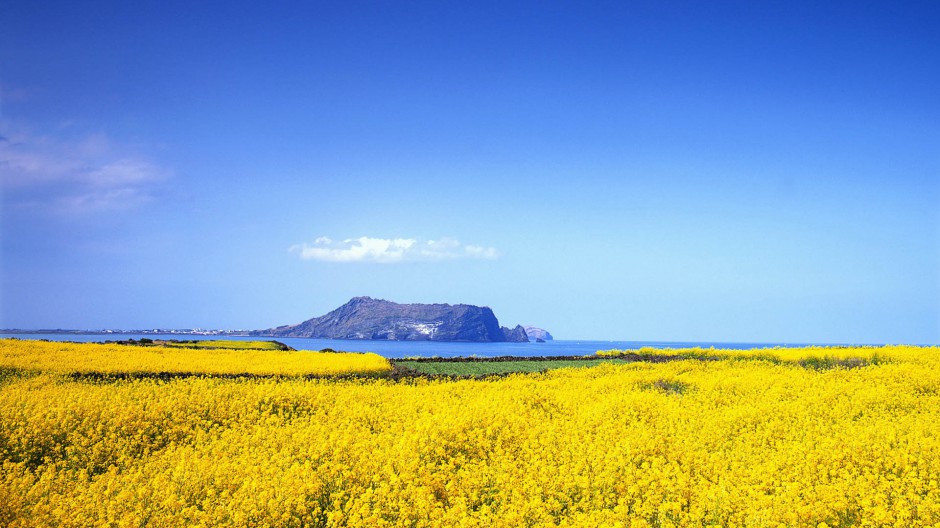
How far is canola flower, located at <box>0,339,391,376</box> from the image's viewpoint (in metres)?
23.0

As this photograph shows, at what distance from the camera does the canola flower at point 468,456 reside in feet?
23.1

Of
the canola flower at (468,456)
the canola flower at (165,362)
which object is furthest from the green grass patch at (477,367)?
the canola flower at (468,456)

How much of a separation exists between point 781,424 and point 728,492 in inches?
205

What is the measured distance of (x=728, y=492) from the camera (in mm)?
7699

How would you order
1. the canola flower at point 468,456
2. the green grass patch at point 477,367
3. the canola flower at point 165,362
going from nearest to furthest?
1. the canola flower at point 468,456
2. the canola flower at point 165,362
3. the green grass patch at point 477,367

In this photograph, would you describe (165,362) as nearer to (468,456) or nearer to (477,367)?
(477,367)

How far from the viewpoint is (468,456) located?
34.4 feet

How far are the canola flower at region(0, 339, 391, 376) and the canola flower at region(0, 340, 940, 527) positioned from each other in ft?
17.7

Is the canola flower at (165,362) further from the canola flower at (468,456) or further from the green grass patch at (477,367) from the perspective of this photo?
the canola flower at (468,456)

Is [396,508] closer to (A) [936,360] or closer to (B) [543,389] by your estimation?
(B) [543,389]

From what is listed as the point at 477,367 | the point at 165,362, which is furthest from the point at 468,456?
the point at 165,362

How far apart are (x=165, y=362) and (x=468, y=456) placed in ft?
68.5

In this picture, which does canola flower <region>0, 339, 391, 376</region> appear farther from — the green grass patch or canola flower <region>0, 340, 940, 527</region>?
canola flower <region>0, 340, 940, 527</region>

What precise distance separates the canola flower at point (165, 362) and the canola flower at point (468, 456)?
17.7 ft
